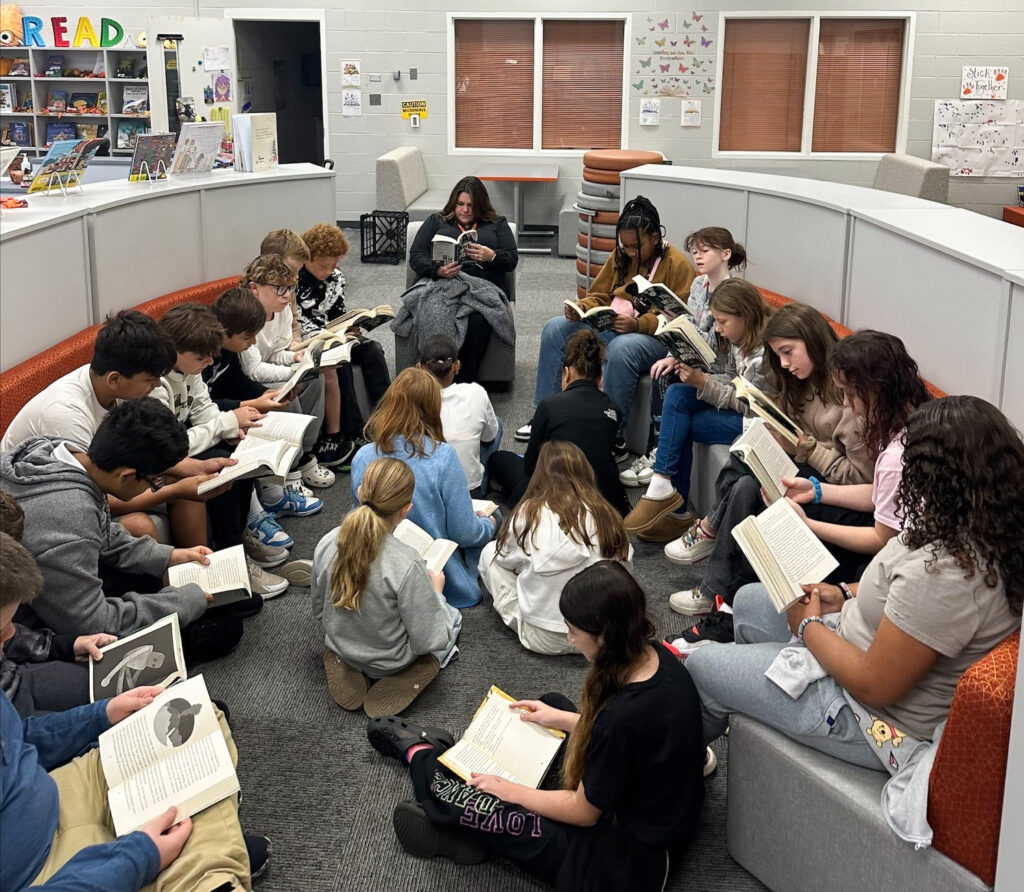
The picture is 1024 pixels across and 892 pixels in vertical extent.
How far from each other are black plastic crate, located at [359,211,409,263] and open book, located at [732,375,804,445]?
6563 mm

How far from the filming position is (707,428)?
424cm

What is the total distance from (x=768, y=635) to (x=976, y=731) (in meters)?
0.85

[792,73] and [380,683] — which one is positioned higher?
[792,73]

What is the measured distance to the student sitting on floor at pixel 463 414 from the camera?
420 centimetres

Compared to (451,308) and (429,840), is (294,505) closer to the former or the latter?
(451,308)

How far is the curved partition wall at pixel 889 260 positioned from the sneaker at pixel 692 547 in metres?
0.95

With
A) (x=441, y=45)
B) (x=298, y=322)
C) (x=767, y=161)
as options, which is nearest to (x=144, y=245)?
(x=298, y=322)

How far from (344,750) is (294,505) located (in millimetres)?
1702

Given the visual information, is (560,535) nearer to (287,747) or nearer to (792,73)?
(287,747)

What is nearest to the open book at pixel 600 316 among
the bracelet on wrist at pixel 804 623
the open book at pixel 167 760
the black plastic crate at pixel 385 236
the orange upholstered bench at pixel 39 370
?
the orange upholstered bench at pixel 39 370

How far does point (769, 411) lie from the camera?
348cm

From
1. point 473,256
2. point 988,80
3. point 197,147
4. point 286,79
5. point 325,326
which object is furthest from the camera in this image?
point 286,79

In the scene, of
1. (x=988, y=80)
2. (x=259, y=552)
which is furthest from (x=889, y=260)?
(x=988, y=80)

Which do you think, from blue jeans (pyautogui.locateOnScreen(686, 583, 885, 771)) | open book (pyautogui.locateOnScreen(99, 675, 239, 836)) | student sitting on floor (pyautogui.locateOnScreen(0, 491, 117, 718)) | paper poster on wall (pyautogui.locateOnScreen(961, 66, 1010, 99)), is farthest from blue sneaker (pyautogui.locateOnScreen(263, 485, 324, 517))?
paper poster on wall (pyautogui.locateOnScreen(961, 66, 1010, 99))
